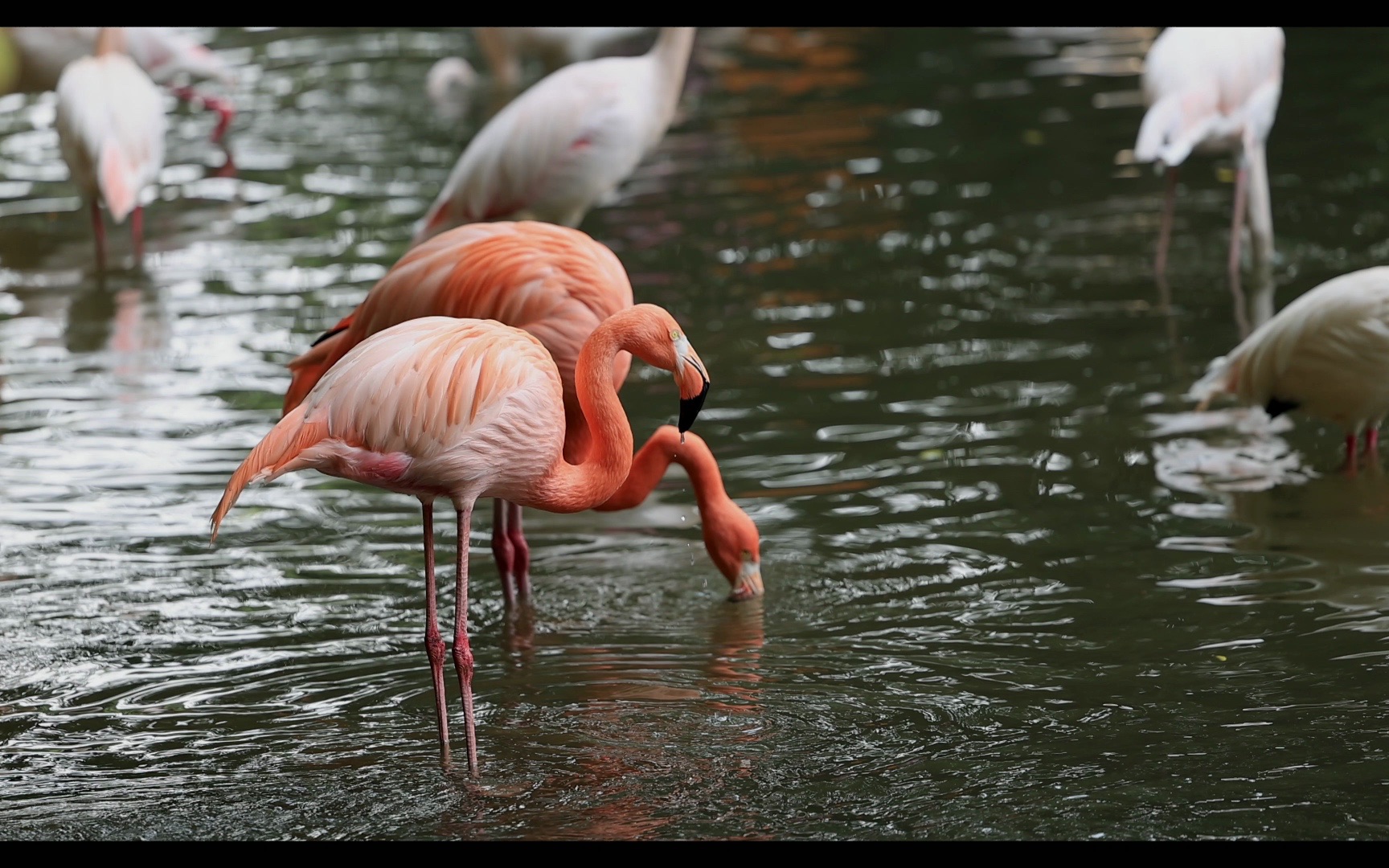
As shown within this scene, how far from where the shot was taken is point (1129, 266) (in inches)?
270

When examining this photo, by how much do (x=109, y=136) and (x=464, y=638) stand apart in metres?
4.88

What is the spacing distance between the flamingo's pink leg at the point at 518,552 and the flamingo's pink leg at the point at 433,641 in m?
0.81

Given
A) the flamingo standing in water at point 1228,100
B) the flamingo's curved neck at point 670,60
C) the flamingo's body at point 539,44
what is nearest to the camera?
the flamingo's curved neck at point 670,60

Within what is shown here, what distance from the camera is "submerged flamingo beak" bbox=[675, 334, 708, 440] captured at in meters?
3.32

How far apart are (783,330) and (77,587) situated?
9.46ft

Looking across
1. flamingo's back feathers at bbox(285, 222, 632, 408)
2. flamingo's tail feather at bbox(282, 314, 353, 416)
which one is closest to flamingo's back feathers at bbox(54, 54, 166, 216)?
flamingo's tail feather at bbox(282, 314, 353, 416)

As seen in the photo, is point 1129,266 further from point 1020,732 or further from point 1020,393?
point 1020,732

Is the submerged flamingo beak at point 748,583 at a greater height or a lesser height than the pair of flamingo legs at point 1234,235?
lesser

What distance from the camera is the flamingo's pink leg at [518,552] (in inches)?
165

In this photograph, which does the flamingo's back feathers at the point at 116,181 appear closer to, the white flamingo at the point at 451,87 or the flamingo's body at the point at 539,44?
the white flamingo at the point at 451,87

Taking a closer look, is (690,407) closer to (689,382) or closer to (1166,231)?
(689,382)

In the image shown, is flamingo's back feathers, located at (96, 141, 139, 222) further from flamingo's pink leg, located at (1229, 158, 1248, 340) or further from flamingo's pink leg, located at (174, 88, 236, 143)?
flamingo's pink leg, located at (1229, 158, 1248, 340)

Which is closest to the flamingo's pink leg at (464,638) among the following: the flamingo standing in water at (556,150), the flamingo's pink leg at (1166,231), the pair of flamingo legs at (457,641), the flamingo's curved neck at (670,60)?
the pair of flamingo legs at (457,641)
